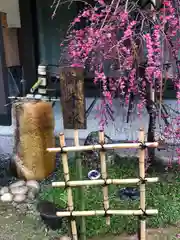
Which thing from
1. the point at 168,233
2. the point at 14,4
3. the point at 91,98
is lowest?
the point at 168,233

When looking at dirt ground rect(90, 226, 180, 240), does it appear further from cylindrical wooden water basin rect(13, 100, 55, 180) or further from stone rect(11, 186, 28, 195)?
cylindrical wooden water basin rect(13, 100, 55, 180)

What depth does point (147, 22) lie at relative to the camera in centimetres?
336

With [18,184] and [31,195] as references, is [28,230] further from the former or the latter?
[18,184]

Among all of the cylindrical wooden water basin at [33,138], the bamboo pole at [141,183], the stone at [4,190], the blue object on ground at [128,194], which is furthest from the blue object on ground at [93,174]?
the bamboo pole at [141,183]

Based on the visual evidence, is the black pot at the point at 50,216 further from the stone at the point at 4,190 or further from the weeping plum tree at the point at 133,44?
the weeping plum tree at the point at 133,44

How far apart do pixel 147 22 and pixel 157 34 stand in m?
0.36

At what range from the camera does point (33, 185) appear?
4.15 metres

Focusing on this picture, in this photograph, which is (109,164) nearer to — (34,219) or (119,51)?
(34,219)

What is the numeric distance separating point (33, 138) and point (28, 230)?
103 cm

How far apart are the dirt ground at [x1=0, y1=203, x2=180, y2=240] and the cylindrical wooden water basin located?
2.01 ft

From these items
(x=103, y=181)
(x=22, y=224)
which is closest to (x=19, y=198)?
(x=22, y=224)

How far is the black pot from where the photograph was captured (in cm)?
343

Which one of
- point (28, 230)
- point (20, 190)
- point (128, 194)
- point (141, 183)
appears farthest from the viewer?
point (20, 190)

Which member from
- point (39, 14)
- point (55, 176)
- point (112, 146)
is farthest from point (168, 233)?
point (39, 14)
